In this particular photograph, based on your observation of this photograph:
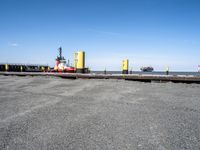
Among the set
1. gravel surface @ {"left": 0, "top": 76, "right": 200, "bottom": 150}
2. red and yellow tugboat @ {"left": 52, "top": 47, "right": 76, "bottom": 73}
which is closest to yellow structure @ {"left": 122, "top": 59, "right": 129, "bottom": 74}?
red and yellow tugboat @ {"left": 52, "top": 47, "right": 76, "bottom": 73}

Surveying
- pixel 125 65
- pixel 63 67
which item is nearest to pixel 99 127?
pixel 125 65

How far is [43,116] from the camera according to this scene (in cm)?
355

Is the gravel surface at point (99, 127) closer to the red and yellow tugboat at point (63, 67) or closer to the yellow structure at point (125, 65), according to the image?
the yellow structure at point (125, 65)

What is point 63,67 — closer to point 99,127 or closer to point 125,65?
point 125,65

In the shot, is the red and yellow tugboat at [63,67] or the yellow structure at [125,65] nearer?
the yellow structure at [125,65]

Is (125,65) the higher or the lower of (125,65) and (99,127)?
the higher

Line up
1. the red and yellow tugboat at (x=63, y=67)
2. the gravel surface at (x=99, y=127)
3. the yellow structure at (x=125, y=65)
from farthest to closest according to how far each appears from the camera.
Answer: the red and yellow tugboat at (x=63, y=67), the yellow structure at (x=125, y=65), the gravel surface at (x=99, y=127)

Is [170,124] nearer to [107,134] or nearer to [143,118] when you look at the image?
[143,118]

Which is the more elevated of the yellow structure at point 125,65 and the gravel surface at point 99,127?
the yellow structure at point 125,65

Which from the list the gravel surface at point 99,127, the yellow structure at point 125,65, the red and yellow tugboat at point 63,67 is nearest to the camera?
the gravel surface at point 99,127

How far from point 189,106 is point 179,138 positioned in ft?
7.38

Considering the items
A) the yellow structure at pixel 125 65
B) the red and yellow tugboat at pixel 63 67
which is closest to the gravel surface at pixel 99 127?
the yellow structure at pixel 125 65

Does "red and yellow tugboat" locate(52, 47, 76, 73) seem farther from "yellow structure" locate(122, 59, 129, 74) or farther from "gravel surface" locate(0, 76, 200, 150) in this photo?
"gravel surface" locate(0, 76, 200, 150)

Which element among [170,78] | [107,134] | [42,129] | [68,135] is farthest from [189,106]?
[170,78]
